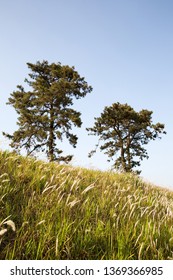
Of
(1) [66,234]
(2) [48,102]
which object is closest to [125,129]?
(2) [48,102]

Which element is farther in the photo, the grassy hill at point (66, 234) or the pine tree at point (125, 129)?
the pine tree at point (125, 129)

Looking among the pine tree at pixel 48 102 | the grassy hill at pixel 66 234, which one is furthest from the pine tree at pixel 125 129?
the grassy hill at pixel 66 234

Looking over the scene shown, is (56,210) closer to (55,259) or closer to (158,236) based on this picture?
(55,259)

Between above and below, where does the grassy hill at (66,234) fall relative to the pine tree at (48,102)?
below

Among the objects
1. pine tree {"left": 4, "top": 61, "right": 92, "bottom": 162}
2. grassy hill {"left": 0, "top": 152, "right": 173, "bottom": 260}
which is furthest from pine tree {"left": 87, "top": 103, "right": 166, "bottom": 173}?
grassy hill {"left": 0, "top": 152, "right": 173, "bottom": 260}

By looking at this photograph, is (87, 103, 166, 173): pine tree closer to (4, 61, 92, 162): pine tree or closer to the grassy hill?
(4, 61, 92, 162): pine tree

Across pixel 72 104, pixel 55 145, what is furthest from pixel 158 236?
pixel 72 104

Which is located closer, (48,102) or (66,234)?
(66,234)

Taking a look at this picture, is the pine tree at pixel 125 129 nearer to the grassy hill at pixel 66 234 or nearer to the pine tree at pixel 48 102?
the pine tree at pixel 48 102

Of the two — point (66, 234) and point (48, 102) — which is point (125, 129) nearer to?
point (48, 102)

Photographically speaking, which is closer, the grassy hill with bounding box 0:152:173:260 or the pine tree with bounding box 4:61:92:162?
the grassy hill with bounding box 0:152:173:260

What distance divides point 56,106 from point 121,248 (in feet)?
108

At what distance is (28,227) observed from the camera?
9.85 feet
